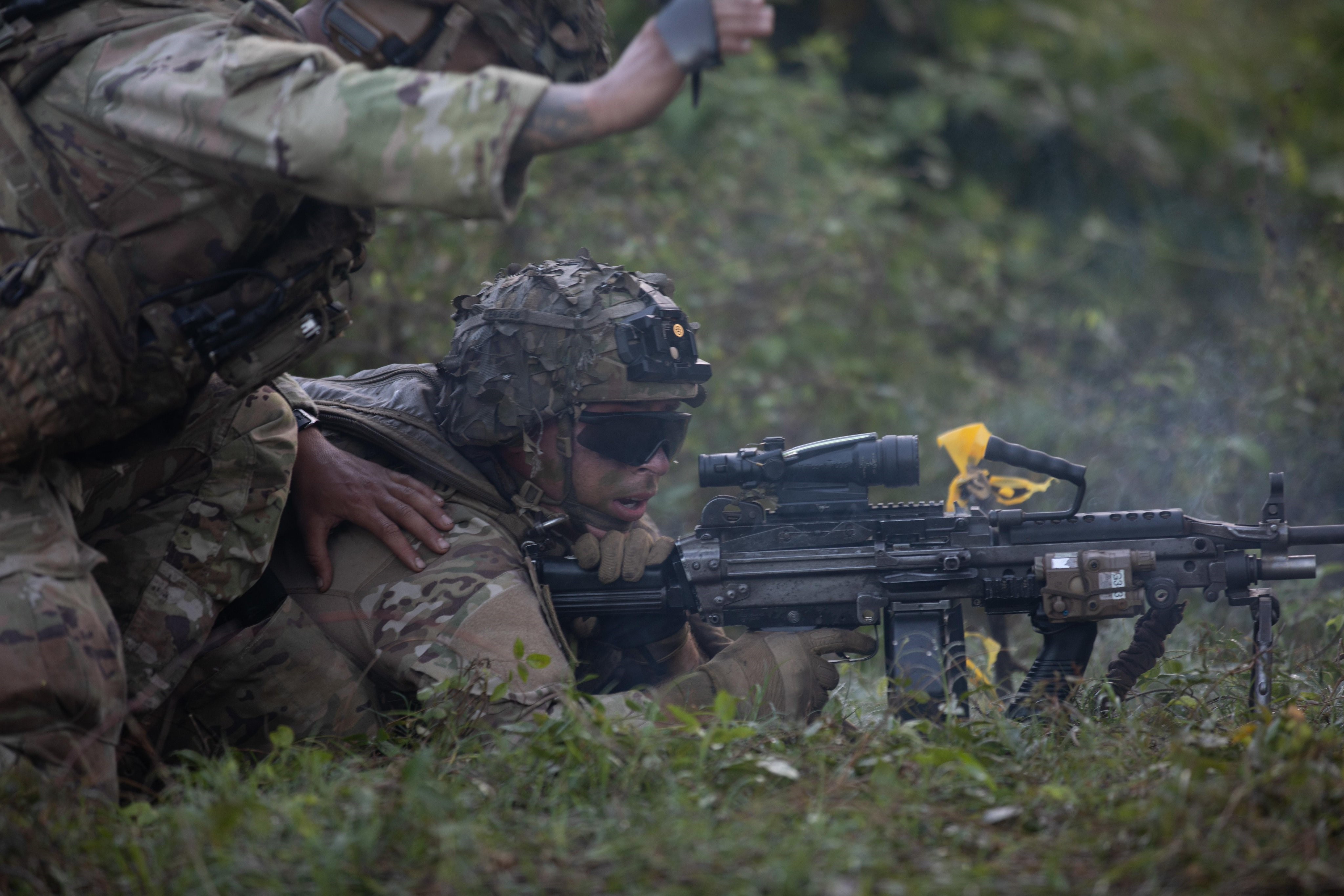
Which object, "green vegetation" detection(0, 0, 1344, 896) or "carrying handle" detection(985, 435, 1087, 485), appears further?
"carrying handle" detection(985, 435, 1087, 485)

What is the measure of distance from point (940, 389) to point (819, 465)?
4.09 metres

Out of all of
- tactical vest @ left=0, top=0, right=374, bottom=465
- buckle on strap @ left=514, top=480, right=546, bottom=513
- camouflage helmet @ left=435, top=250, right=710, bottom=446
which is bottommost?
buckle on strap @ left=514, top=480, right=546, bottom=513

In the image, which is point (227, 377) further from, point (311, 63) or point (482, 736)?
point (482, 736)

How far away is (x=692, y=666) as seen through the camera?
173 inches

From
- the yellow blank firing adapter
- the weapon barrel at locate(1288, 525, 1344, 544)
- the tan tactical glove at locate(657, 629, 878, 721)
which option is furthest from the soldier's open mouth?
the weapon barrel at locate(1288, 525, 1344, 544)

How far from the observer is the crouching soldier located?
3.49 metres

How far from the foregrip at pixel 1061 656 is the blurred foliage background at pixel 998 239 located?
198cm

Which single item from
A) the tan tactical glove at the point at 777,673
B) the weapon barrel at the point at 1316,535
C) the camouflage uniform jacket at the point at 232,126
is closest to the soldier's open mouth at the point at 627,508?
the tan tactical glove at the point at 777,673

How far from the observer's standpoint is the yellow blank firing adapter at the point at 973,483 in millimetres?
4109

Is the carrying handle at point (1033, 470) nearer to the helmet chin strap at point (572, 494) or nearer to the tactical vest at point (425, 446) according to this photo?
the helmet chin strap at point (572, 494)

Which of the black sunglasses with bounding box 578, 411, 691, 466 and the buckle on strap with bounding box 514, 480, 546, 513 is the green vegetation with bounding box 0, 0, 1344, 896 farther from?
the black sunglasses with bounding box 578, 411, 691, 466

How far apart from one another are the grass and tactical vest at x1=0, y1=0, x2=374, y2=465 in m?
0.86

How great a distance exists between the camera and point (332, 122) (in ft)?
7.75

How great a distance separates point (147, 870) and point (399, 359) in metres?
4.32
